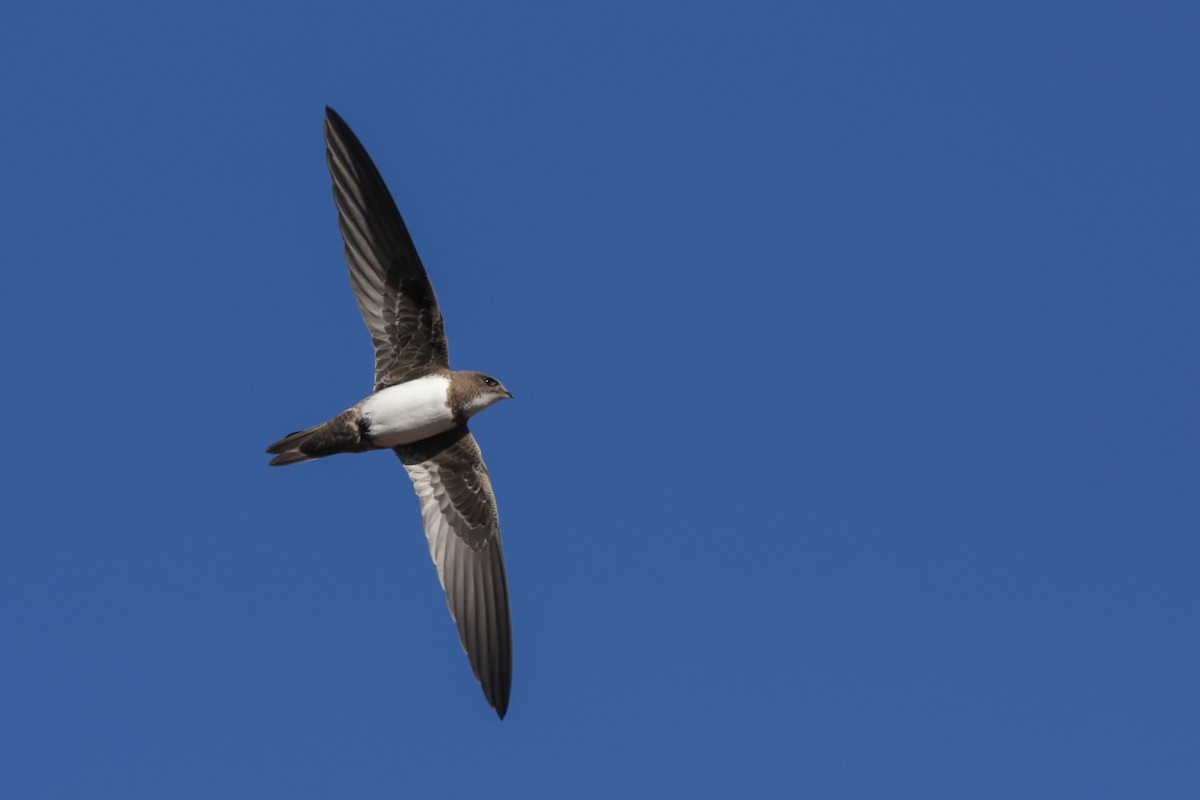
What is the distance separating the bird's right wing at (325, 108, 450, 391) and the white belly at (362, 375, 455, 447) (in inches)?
5.0

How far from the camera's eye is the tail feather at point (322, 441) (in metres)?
8.77

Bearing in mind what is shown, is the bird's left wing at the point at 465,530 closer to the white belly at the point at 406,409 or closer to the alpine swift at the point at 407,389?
the alpine swift at the point at 407,389

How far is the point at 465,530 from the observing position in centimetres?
959

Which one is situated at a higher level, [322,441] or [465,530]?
[322,441]

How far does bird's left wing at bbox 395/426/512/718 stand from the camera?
9328mm

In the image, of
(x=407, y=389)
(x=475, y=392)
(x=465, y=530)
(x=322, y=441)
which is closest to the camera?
(x=322, y=441)

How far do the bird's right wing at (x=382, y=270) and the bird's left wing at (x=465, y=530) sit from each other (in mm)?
611

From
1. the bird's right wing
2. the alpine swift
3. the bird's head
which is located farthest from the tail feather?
the bird's head

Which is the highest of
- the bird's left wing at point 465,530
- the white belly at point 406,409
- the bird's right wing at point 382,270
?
the bird's right wing at point 382,270

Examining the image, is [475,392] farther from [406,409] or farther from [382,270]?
[382,270]

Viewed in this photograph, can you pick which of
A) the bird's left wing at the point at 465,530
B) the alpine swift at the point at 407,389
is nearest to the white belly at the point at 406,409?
the alpine swift at the point at 407,389

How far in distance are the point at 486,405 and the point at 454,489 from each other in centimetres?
69

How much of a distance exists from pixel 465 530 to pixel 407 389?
43.4 inches

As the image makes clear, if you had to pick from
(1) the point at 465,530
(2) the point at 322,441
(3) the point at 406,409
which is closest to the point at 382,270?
(3) the point at 406,409
